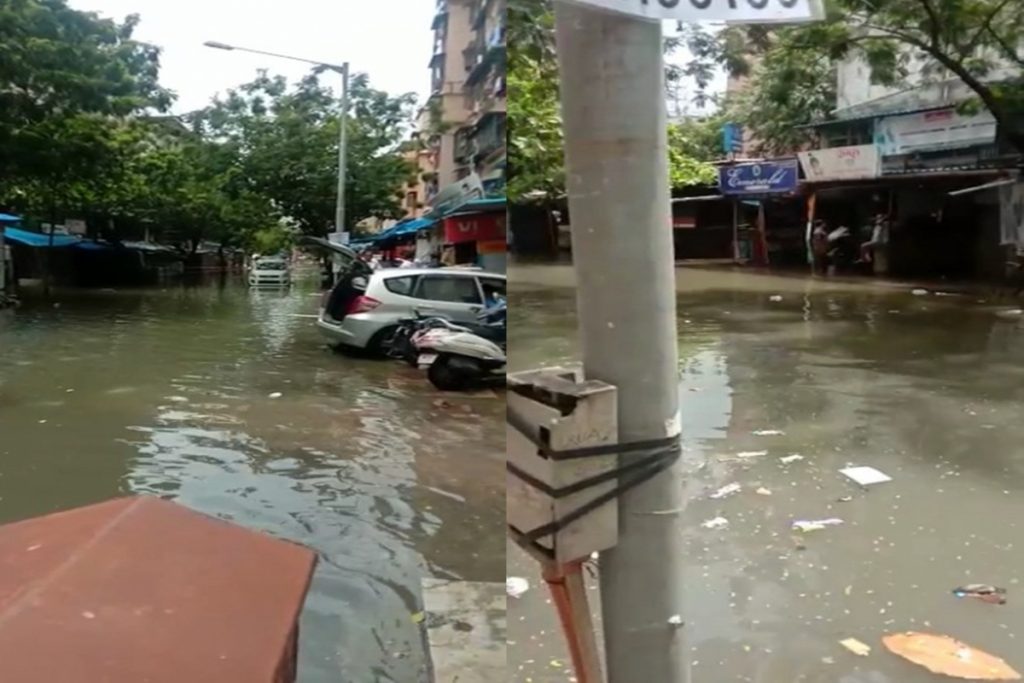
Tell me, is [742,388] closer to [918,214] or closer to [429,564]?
[429,564]

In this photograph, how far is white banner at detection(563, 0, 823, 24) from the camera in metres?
1.23

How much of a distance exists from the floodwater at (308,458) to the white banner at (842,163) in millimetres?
10464

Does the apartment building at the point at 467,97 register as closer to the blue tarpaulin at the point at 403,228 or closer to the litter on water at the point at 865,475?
the blue tarpaulin at the point at 403,228

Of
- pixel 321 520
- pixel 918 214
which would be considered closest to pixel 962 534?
pixel 321 520

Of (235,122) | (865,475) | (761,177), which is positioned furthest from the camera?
(761,177)

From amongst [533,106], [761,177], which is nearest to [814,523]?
[533,106]

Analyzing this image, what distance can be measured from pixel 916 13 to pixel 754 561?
8.82 metres

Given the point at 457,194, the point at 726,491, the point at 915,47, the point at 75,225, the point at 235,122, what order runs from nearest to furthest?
the point at 457,194, the point at 235,122, the point at 726,491, the point at 915,47, the point at 75,225

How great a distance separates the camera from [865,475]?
455cm

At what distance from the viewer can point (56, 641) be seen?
159cm

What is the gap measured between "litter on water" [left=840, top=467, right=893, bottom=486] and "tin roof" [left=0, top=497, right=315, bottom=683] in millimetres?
2934

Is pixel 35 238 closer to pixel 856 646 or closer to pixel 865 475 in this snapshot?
pixel 865 475

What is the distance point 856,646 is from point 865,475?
5.86 ft

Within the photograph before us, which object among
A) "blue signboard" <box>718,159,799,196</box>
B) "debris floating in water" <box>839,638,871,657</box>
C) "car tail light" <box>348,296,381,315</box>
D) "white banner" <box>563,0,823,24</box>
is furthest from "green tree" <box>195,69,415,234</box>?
"blue signboard" <box>718,159,799,196</box>
